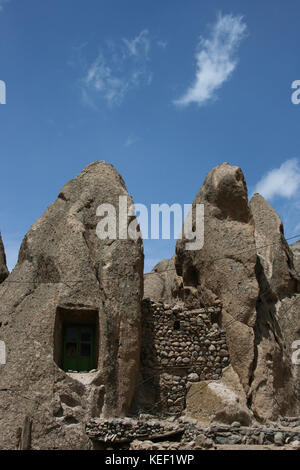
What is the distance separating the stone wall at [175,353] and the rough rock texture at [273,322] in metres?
1.20

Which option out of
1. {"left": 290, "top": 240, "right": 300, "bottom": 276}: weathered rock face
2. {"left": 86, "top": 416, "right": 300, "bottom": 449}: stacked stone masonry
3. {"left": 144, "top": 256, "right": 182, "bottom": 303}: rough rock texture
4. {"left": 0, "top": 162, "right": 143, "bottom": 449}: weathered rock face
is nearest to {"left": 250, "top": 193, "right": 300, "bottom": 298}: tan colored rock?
{"left": 290, "top": 240, "right": 300, "bottom": 276}: weathered rock face

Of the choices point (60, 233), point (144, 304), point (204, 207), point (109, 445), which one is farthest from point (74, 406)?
point (204, 207)

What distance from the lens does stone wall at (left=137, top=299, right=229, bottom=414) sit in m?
14.0

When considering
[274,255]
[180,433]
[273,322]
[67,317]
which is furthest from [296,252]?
[67,317]

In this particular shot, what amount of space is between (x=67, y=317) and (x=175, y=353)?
10.7ft

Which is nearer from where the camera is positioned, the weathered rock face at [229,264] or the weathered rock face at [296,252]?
the weathered rock face at [229,264]

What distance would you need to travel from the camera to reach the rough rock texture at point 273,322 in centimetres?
1434

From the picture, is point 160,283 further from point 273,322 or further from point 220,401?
point 220,401

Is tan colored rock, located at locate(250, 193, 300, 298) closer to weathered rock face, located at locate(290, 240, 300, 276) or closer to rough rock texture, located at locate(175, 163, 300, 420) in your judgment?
rough rock texture, located at locate(175, 163, 300, 420)

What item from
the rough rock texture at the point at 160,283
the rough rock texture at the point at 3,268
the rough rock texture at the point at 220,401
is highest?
the rough rock texture at the point at 160,283

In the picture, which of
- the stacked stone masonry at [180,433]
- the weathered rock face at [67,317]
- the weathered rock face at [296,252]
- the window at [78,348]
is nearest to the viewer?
the stacked stone masonry at [180,433]

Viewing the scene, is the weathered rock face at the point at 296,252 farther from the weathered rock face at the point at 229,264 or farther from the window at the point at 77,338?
the window at the point at 77,338

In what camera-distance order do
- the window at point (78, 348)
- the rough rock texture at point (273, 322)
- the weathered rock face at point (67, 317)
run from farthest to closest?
the rough rock texture at point (273, 322), the window at point (78, 348), the weathered rock face at point (67, 317)

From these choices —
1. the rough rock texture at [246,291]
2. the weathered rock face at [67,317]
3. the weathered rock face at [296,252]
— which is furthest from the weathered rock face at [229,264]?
the weathered rock face at [296,252]
